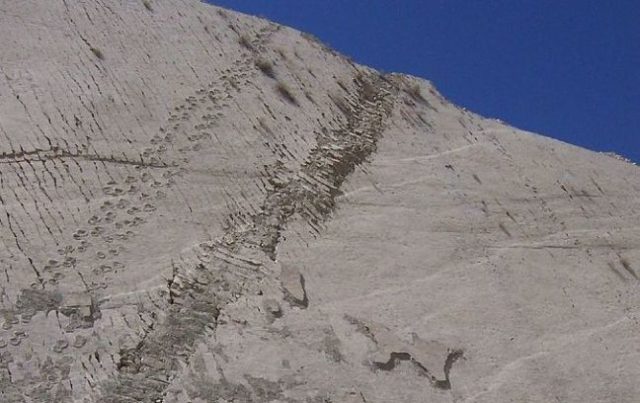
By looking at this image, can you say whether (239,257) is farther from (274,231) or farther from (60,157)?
(60,157)

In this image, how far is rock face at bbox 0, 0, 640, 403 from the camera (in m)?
8.14

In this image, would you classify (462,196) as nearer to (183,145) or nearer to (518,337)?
(518,337)

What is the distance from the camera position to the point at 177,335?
26.8ft

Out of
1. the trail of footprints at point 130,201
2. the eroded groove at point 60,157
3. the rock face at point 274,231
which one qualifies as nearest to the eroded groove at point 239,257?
the rock face at point 274,231

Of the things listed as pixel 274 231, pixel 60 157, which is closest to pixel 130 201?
pixel 60 157

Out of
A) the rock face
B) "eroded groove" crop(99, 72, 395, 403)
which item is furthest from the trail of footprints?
"eroded groove" crop(99, 72, 395, 403)

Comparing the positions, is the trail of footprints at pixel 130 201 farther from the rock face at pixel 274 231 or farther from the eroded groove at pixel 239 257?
the eroded groove at pixel 239 257

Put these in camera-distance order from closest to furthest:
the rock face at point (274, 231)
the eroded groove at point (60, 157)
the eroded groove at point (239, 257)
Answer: the eroded groove at point (239, 257) < the rock face at point (274, 231) < the eroded groove at point (60, 157)

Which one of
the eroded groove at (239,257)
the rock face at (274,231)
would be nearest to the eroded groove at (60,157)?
the rock face at (274,231)

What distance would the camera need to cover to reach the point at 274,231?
9.71 m

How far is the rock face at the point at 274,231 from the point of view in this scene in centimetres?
814

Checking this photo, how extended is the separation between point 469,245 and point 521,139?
109 inches

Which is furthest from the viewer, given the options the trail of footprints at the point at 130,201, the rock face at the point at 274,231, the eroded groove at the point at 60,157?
Result: the eroded groove at the point at 60,157

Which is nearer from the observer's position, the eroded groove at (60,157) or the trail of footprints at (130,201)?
the trail of footprints at (130,201)
